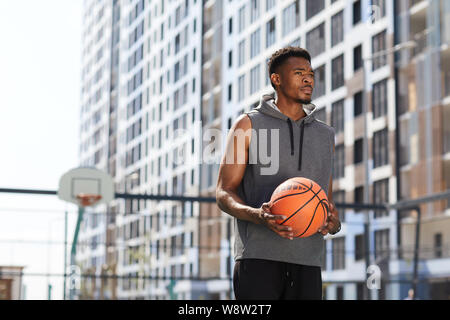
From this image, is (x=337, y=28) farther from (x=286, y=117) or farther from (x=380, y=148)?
(x=286, y=117)

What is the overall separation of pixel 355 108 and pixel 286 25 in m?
8.97

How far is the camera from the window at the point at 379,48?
45938mm


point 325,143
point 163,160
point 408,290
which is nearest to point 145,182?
point 163,160

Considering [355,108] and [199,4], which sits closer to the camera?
[355,108]

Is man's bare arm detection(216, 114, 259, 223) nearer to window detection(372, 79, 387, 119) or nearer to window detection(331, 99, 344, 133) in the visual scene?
window detection(372, 79, 387, 119)

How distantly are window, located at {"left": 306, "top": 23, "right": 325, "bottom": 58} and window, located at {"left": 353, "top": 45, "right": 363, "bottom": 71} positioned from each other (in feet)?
9.77

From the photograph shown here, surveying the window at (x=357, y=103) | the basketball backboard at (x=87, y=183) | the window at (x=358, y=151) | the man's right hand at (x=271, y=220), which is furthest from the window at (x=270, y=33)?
the man's right hand at (x=271, y=220)

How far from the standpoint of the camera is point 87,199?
11.7 metres

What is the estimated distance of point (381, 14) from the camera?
46.3 m

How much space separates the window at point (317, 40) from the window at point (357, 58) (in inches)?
117

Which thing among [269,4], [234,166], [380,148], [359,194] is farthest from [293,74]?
[269,4]
